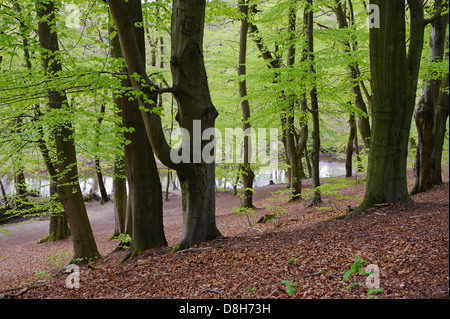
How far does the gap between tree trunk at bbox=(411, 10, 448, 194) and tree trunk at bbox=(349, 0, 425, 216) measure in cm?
268

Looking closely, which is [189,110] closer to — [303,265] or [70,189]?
[303,265]

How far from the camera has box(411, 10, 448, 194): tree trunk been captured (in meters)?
8.36

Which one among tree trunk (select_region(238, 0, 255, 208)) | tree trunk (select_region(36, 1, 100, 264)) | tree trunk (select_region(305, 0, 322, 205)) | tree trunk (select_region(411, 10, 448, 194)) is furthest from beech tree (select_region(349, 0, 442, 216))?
tree trunk (select_region(36, 1, 100, 264))

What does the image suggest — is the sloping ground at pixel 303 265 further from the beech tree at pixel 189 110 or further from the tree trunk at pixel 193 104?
the beech tree at pixel 189 110

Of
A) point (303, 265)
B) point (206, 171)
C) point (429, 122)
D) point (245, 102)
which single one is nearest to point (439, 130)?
point (429, 122)

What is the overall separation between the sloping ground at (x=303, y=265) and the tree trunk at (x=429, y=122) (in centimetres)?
342

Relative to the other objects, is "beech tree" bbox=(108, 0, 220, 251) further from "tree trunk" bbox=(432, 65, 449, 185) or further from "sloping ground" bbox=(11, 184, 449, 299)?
"tree trunk" bbox=(432, 65, 449, 185)

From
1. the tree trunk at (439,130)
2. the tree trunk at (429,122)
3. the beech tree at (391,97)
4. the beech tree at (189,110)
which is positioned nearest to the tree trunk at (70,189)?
the beech tree at (189,110)

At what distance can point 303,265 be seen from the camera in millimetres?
3916

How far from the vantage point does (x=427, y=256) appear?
3240 millimetres

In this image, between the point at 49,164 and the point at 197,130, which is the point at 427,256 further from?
the point at 49,164

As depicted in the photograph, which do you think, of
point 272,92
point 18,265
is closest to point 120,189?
point 18,265

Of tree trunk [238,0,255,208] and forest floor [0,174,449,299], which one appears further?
tree trunk [238,0,255,208]

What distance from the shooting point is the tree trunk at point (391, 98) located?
590 cm
